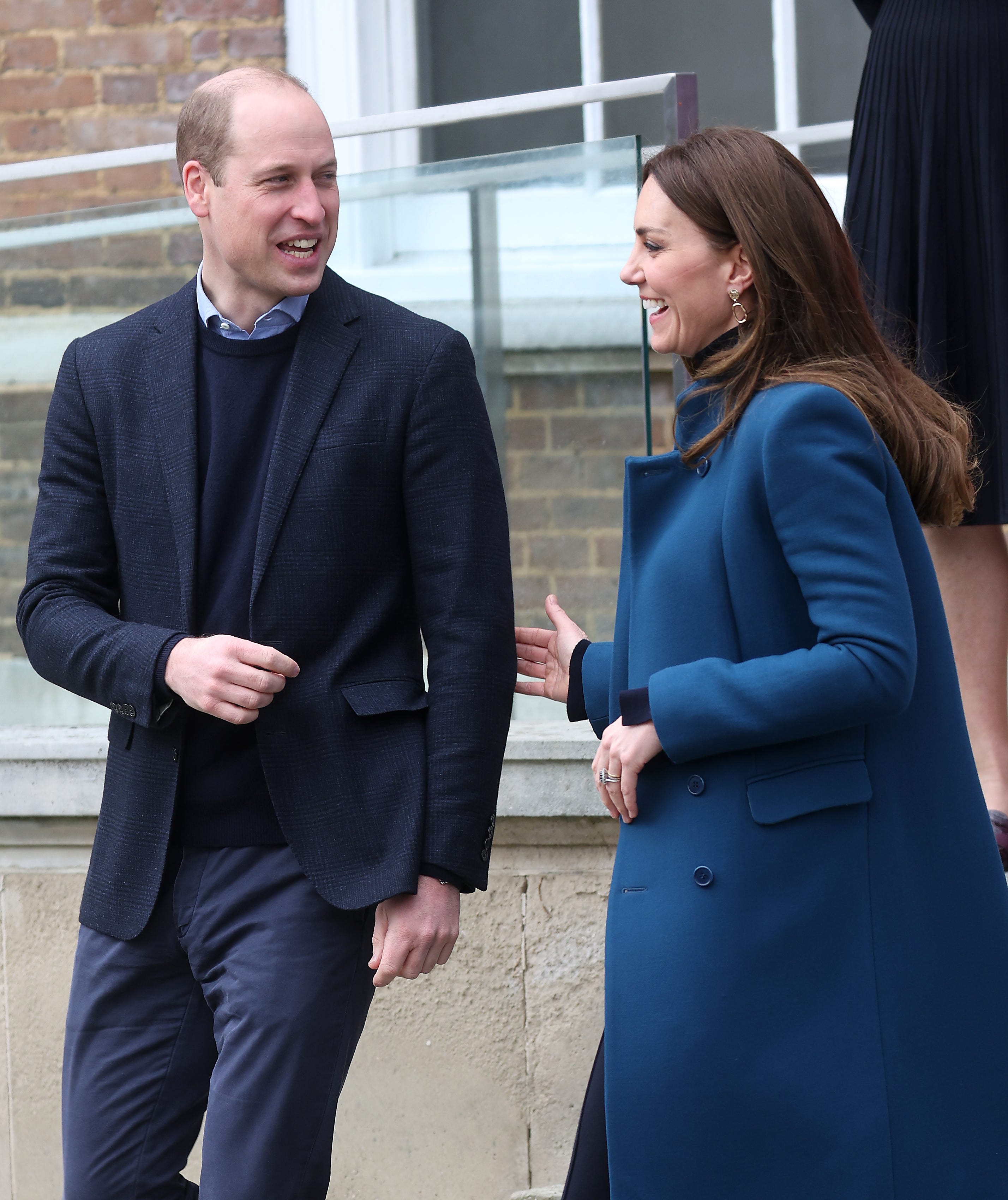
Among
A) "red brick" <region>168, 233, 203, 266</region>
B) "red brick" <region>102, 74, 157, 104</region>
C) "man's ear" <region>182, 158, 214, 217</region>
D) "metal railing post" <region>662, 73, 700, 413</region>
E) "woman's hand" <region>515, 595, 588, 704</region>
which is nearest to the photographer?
"man's ear" <region>182, 158, 214, 217</region>

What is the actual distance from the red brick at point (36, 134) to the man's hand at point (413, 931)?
136 inches

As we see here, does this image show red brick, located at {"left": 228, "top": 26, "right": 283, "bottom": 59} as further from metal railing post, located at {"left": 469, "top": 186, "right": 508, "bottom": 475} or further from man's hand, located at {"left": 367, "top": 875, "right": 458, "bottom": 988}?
man's hand, located at {"left": 367, "top": 875, "right": 458, "bottom": 988}

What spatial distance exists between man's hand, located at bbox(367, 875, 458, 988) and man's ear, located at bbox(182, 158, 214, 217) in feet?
3.17

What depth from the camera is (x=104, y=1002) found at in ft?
6.77

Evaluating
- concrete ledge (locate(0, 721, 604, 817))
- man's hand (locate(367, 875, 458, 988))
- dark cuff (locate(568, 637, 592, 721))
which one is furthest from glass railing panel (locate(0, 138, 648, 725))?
man's hand (locate(367, 875, 458, 988))

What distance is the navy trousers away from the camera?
6.37ft

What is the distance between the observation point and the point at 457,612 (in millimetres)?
2014

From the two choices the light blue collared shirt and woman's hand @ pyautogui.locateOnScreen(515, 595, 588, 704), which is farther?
woman's hand @ pyautogui.locateOnScreen(515, 595, 588, 704)

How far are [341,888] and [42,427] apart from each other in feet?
6.07

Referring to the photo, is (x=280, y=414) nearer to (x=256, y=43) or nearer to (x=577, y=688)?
(x=577, y=688)

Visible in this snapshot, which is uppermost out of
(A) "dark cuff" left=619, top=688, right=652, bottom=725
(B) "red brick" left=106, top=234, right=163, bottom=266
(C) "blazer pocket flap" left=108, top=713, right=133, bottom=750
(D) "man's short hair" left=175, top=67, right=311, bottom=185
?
(D) "man's short hair" left=175, top=67, right=311, bottom=185

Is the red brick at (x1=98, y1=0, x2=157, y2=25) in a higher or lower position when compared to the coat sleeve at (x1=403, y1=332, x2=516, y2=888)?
higher

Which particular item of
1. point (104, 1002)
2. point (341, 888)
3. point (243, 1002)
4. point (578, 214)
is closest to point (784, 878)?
point (341, 888)

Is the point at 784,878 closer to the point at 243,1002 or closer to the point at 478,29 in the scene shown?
the point at 243,1002
